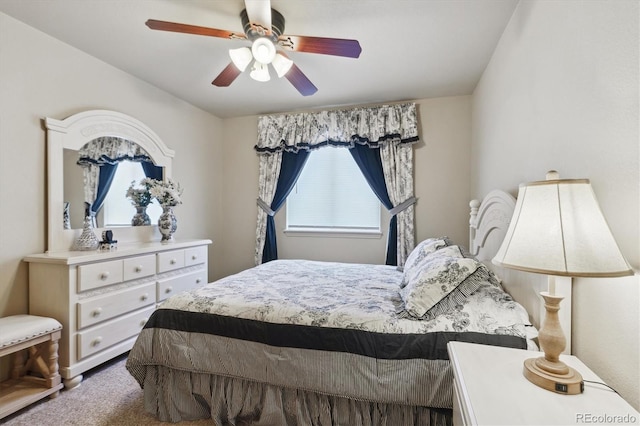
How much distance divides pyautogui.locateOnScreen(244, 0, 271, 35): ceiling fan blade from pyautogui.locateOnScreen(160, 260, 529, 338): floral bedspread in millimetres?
1644

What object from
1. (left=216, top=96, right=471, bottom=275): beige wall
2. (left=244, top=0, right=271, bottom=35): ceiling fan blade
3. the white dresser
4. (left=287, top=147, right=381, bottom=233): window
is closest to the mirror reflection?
the white dresser

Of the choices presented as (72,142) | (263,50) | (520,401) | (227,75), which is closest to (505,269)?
(520,401)

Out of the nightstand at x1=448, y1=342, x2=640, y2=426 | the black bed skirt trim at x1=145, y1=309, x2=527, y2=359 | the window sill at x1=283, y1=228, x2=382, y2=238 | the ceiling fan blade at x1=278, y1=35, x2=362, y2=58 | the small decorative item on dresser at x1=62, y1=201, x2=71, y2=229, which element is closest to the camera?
the nightstand at x1=448, y1=342, x2=640, y2=426

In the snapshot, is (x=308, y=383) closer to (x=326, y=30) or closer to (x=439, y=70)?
(x=326, y=30)

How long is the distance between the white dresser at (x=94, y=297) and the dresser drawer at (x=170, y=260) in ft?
0.06

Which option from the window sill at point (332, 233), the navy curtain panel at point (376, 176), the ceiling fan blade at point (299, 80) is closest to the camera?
the ceiling fan blade at point (299, 80)

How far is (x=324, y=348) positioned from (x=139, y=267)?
1.85 m

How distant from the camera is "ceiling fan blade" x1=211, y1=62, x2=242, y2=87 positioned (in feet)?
7.18

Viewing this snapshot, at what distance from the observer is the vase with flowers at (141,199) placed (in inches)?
115

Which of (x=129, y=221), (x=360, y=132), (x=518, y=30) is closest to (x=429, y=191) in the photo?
(x=360, y=132)

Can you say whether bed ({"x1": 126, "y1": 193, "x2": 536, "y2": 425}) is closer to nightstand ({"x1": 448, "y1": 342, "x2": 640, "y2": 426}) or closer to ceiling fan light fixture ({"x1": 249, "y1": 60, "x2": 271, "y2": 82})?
nightstand ({"x1": 448, "y1": 342, "x2": 640, "y2": 426})

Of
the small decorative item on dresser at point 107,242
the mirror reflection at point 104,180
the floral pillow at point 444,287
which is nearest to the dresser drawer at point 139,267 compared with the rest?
the small decorative item on dresser at point 107,242

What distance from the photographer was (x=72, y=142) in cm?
236

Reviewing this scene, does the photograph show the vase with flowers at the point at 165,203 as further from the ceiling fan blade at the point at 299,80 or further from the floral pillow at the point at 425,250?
the floral pillow at the point at 425,250
